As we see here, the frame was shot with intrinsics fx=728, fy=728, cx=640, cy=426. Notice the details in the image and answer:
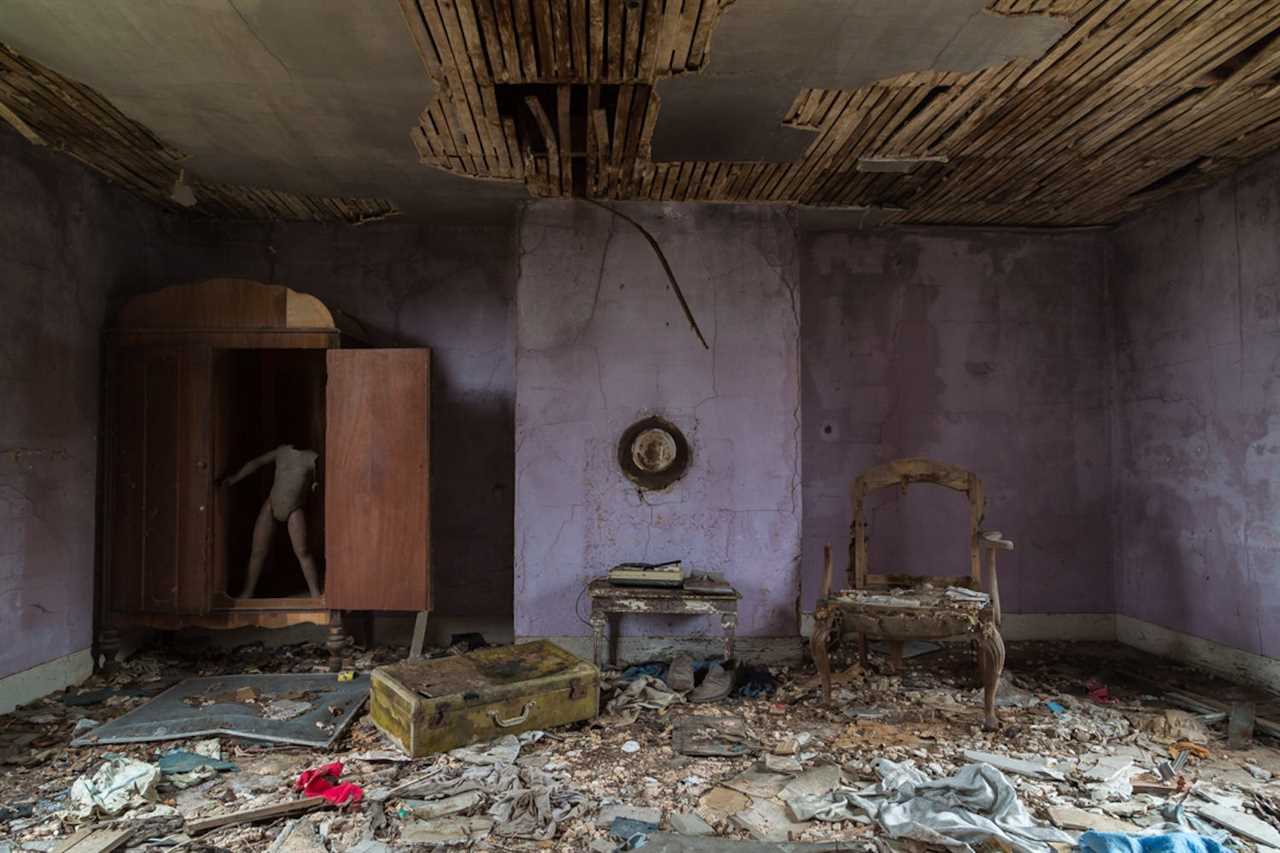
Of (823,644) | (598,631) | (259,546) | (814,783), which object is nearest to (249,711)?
(259,546)

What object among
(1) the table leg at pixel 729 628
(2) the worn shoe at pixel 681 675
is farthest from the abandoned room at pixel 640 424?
(2) the worn shoe at pixel 681 675

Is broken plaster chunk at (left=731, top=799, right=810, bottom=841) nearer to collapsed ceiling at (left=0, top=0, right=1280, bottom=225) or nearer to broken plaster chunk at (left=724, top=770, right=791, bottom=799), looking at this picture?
broken plaster chunk at (left=724, top=770, right=791, bottom=799)

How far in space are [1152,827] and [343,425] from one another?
492cm

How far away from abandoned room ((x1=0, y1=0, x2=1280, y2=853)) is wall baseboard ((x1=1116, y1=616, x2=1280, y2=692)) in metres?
0.04

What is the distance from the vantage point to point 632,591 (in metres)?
4.69

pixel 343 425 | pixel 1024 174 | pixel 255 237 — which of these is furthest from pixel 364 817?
pixel 1024 174

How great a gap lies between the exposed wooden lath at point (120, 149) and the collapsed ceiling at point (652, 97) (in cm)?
2

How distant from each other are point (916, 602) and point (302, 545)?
13.5 feet

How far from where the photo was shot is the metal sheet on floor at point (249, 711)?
3.81 meters

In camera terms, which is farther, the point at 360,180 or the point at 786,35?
the point at 360,180

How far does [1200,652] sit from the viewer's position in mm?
5141

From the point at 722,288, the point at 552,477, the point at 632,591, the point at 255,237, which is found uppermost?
the point at 255,237

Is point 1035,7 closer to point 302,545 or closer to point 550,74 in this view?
point 550,74

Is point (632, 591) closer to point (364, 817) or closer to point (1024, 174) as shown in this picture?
point (364, 817)
